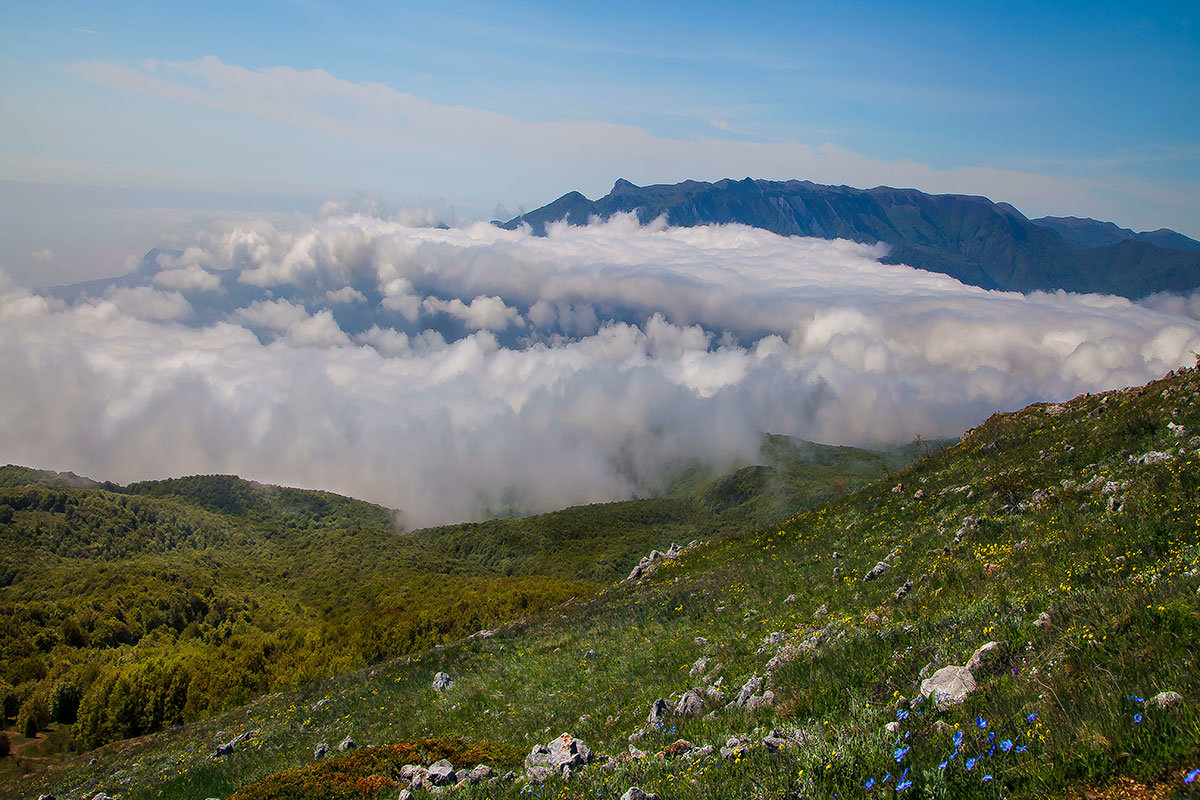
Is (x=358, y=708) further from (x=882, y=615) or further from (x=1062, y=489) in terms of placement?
(x=1062, y=489)

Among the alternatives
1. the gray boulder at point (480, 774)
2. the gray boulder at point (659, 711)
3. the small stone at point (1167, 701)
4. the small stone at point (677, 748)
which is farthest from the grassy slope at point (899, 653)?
the gray boulder at point (480, 774)

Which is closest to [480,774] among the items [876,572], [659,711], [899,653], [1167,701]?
[659,711]

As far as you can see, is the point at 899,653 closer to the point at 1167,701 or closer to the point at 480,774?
the point at 1167,701

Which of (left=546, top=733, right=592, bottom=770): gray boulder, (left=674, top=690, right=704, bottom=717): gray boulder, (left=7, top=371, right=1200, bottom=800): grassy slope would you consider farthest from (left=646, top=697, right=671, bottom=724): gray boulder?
(left=546, top=733, right=592, bottom=770): gray boulder

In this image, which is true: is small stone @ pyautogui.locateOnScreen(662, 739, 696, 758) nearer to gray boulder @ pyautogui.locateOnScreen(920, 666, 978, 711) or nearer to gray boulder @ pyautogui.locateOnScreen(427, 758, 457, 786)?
gray boulder @ pyautogui.locateOnScreen(920, 666, 978, 711)

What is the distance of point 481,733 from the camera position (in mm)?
15336

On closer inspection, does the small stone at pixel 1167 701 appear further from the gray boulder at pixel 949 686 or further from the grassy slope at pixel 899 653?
the gray boulder at pixel 949 686

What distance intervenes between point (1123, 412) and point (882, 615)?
20.4 meters

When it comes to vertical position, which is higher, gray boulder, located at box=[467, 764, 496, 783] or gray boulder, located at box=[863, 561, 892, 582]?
gray boulder, located at box=[863, 561, 892, 582]

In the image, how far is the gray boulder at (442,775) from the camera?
991cm

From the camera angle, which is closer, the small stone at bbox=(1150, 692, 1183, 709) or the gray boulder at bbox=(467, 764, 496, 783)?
the small stone at bbox=(1150, 692, 1183, 709)

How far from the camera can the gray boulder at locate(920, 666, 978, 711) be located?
675cm

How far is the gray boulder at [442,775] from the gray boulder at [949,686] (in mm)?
7640

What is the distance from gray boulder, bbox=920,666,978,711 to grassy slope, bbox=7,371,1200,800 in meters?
0.16
